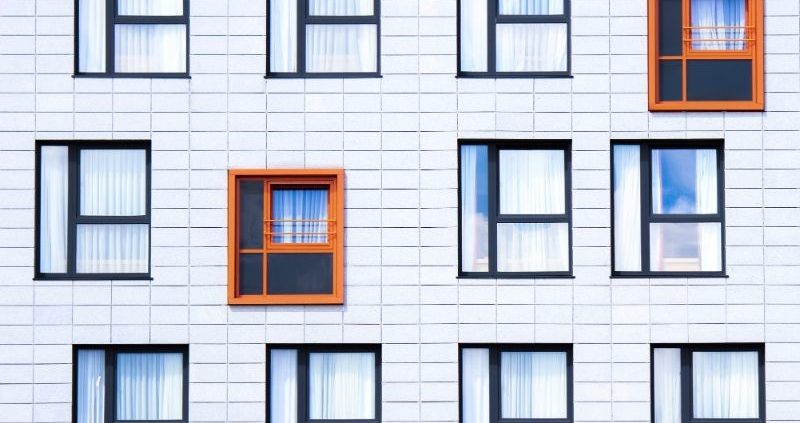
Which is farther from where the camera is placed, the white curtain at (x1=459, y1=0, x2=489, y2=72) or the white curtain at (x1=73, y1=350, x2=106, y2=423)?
the white curtain at (x1=459, y1=0, x2=489, y2=72)

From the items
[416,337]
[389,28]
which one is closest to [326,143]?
[389,28]

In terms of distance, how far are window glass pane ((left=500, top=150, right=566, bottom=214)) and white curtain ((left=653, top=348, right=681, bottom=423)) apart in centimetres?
229

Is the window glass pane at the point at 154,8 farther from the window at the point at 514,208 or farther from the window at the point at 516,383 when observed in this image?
the window at the point at 516,383

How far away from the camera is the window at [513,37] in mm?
15422

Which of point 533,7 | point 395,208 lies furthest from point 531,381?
point 533,7

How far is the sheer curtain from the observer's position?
15.4 metres

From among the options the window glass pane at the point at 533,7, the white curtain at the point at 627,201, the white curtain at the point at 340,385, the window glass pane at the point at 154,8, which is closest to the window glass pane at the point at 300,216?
the white curtain at the point at 340,385

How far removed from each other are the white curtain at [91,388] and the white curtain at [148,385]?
8.0 inches

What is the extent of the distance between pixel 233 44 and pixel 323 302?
3507mm

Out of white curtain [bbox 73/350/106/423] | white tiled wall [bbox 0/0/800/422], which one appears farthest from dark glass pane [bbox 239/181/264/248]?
white curtain [bbox 73/350/106/423]

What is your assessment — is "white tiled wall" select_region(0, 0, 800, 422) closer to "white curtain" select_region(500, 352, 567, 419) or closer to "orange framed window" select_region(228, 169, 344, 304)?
"orange framed window" select_region(228, 169, 344, 304)

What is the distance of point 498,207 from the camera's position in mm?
15406

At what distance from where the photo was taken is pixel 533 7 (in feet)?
50.9

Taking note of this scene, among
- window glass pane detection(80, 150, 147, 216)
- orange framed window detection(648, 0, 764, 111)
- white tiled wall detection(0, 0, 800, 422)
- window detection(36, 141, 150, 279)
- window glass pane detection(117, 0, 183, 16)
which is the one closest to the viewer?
white tiled wall detection(0, 0, 800, 422)
